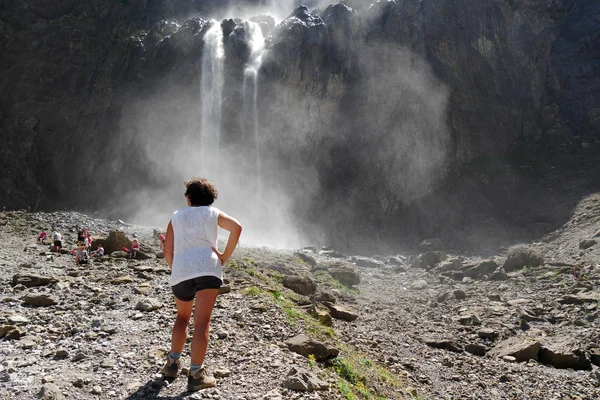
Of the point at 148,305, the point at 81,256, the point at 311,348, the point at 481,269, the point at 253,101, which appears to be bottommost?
the point at 311,348

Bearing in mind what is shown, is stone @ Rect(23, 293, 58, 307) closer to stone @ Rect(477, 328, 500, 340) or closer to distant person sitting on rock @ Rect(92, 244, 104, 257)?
distant person sitting on rock @ Rect(92, 244, 104, 257)

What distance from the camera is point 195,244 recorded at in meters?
4.39

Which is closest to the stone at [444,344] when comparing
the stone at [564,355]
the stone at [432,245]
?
the stone at [564,355]

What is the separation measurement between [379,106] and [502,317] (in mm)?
26998

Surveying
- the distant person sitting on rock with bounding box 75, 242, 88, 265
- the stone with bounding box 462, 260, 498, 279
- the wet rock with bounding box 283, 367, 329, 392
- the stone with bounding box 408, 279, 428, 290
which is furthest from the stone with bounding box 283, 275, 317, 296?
the stone with bounding box 462, 260, 498, 279

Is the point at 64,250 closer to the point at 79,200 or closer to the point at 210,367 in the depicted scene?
the point at 210,367

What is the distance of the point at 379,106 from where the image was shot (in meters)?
37.7

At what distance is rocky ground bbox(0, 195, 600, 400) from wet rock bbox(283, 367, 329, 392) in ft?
0.05

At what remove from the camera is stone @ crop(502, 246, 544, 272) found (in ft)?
64.7

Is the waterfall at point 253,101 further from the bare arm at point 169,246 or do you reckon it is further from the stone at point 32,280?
the bare arm at point 169,246

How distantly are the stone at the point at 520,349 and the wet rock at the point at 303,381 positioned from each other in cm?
709

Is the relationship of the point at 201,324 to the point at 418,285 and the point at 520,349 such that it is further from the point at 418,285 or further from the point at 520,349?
the point at 418,285

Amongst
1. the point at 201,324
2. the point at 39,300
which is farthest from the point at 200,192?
the point at 39,300

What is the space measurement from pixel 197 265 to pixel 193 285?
213 mm
